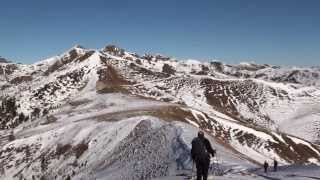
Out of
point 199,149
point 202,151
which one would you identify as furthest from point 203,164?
point 199,149

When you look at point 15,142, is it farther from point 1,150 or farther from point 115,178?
point 115,178

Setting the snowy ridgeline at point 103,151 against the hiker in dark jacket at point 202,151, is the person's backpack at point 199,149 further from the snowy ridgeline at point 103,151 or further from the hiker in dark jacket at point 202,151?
the snowy ridgeline at point 103,151

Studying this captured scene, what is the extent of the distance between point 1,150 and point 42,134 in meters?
8.97

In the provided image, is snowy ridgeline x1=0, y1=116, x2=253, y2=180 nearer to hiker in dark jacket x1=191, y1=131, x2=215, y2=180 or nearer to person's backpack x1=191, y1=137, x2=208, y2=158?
hiker in dark jacket x1=191, y1=131, x2=215, y2=180

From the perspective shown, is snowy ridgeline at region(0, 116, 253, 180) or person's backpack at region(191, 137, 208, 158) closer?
person's backpack at region(191, 137, 208, 158)

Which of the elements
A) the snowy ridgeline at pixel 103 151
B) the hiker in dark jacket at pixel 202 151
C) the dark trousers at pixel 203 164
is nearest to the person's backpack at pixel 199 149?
the hiker in dark jacket at pixel 202 151

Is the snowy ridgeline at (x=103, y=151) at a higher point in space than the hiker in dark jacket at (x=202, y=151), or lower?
lower

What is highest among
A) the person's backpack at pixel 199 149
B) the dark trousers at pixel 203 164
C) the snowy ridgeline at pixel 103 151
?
the person's backpack at pixel 199 149

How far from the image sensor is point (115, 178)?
5500 centimetres

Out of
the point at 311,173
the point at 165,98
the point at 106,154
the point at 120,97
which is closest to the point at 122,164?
the point at 106,154

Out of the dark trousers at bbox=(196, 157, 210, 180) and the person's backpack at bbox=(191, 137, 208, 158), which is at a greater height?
the person's backpack at bbox=(191, 137, 208, 158)

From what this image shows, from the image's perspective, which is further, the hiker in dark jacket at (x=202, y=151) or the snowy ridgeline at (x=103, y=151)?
the snowy ridgeline at (x=103, y=151)

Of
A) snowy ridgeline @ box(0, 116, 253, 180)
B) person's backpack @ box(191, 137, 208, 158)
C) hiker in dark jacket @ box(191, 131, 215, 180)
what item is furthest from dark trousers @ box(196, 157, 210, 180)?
snowy ridgeline @ box(0, 116, 253, 180)

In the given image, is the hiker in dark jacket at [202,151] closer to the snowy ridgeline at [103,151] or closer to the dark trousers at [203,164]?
the dark trousers at [203,164]
